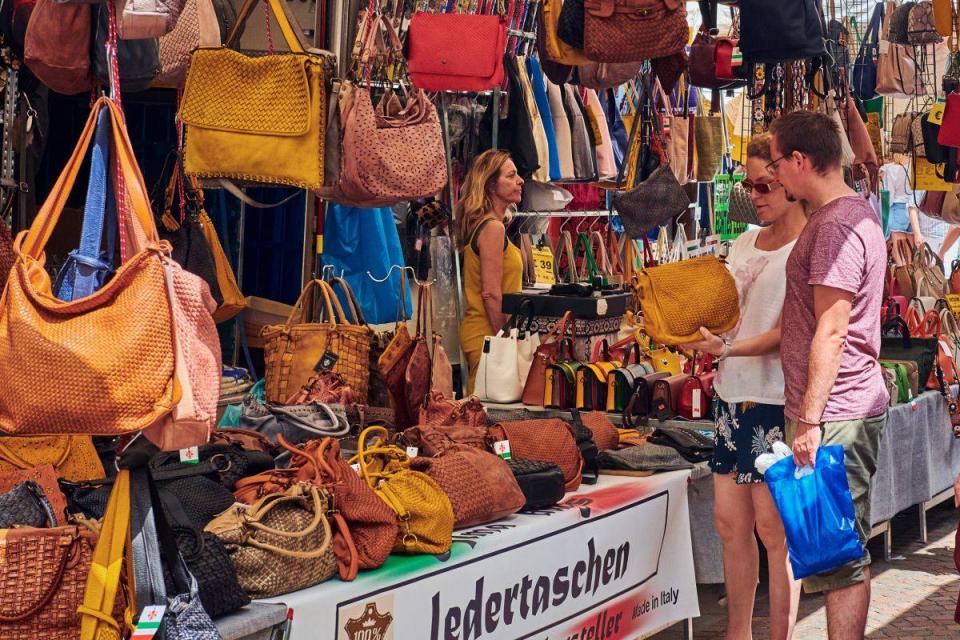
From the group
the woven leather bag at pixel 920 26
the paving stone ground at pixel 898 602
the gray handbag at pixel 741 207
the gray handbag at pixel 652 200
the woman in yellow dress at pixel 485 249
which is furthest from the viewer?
the woven leather bag at pixel 920 26

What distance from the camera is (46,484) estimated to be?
368cm

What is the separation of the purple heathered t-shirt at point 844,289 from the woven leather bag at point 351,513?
142 centimetres

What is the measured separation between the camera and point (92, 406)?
272 cm

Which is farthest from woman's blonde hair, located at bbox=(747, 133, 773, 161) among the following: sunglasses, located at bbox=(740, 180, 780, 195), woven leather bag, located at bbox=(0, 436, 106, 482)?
woven leather bag, located at bbox=(0, 436, 106, 482)

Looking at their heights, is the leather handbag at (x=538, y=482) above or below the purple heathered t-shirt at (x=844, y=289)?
below

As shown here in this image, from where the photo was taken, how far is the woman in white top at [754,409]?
484 centimetres

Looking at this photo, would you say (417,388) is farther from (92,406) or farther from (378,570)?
(92,406)

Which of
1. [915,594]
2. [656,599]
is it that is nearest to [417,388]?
[656,599]

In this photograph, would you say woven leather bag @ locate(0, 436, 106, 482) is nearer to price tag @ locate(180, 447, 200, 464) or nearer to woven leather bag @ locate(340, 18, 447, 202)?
price tag @ locate(180, 447, 200, 464)

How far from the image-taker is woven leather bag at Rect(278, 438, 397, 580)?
381cm

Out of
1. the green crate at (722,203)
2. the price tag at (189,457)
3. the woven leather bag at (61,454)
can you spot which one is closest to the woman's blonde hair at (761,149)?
the price tag at (189,457)

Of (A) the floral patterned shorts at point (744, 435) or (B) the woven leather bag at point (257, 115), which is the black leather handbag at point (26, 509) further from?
(A) the floral patterned shorts at point (744, 435)

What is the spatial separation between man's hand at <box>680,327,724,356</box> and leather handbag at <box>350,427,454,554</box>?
48.2 inches

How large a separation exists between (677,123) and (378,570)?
587cm
